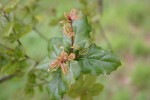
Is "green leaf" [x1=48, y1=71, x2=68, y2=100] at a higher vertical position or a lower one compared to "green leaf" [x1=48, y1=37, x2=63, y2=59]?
lower

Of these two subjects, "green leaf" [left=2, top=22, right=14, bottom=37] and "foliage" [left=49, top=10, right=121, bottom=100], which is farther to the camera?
"green leaf" [left=2, top=22, right=14, bottom=37]

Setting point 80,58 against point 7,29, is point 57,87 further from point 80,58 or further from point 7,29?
point 7,29

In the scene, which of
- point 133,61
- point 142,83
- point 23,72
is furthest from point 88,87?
point 133,61

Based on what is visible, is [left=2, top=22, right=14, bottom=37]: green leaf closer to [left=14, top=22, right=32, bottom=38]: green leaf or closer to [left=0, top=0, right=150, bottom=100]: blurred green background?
[left=14, top=22, right=32, bottom=38]: green leaf

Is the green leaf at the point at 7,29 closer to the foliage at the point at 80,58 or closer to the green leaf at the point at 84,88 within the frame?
the foliage at the point at 80,58

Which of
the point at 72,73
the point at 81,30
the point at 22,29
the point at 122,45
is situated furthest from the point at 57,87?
the point at 122,45

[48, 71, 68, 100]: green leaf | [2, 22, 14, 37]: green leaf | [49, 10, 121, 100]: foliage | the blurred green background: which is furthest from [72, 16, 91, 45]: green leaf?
the blurred green background
